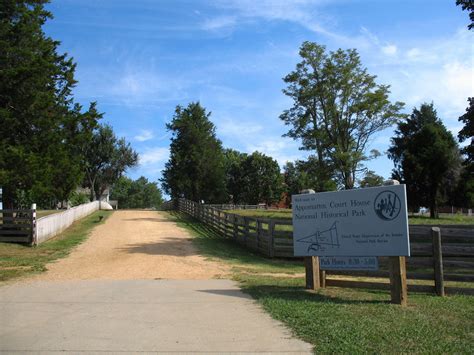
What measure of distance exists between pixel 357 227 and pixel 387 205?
2.38ft

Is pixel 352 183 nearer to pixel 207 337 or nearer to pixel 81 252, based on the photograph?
pixel 81 252

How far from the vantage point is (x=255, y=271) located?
13.1m

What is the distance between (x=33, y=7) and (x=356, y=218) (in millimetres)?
21613

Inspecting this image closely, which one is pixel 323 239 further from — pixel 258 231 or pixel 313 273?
pixel 258 231

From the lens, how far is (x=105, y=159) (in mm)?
66562

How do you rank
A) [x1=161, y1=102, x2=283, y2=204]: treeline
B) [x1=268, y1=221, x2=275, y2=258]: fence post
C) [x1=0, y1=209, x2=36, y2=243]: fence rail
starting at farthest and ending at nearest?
[x1=161, y1=102, x2=283, y2=204]: treeline
[x1=0, y1=209, x2=36, y2=243]: fence rail
[x1=268, y1=221, x2=275, y2=258]: fence post

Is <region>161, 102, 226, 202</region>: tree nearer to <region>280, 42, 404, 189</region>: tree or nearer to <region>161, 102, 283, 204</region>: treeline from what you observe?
<region>161, 102, 283, 204</region>: treeline

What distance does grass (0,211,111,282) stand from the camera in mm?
12301

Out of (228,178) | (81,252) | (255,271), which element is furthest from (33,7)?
(228,178)

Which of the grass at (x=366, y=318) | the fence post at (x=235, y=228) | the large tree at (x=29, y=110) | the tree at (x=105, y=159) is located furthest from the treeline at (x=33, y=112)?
the tree at (x=105, y=159)

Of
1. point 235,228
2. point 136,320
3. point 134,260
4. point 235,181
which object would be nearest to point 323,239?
point 136,320

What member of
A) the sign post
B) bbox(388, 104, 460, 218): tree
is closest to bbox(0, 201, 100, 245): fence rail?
the sign post

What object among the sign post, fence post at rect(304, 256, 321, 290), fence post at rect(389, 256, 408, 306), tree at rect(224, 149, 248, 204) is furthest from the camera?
tree at rect(224, 149, 248, 204)

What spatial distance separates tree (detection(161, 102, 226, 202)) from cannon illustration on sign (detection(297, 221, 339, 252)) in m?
35.8
